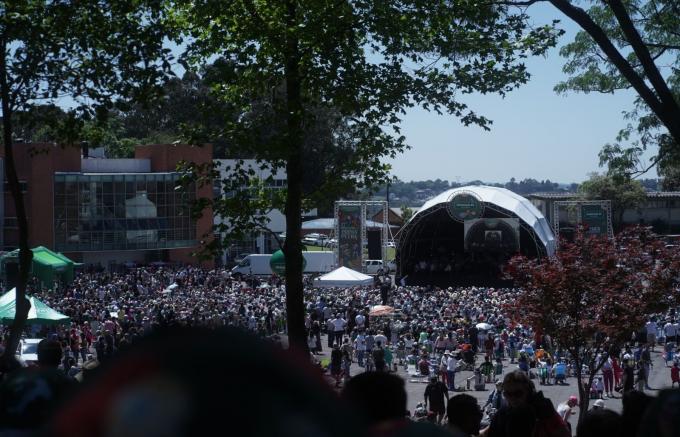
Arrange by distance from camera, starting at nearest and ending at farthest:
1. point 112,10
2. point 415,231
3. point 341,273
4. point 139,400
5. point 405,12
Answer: point 139,400
point 112,10
point 405,12
point 341,273
point 415,231

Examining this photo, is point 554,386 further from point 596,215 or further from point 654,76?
point 596,215

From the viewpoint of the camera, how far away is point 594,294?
15.4m

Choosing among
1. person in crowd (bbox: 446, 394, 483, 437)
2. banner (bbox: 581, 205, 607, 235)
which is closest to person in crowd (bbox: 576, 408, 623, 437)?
person in crowd (bbox: 446, 394, 483, 437)

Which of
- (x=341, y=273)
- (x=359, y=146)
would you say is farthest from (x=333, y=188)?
(x=341, y=273)

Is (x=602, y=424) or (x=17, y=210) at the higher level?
(x=17, y=210)

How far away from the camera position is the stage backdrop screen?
4919cm

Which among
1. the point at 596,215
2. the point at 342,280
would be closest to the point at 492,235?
the point at 596,215

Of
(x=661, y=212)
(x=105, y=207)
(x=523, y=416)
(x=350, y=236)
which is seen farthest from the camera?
(x=661, y=212)

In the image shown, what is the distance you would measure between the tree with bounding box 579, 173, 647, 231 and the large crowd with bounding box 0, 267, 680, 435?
3296 cm

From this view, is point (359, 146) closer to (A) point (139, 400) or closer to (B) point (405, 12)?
(B) point (405, 12)

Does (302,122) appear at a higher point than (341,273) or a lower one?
higher

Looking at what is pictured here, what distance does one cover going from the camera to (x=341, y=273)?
110ft

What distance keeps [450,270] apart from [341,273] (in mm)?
17953

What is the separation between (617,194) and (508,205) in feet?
80.9
